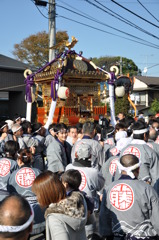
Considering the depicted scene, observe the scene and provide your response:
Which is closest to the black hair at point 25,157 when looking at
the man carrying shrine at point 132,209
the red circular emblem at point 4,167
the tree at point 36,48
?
the red circular emblem at point 4,167

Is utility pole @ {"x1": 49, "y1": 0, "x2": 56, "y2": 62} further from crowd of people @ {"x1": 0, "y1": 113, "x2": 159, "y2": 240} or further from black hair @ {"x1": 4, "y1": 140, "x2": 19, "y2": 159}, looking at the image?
black hair @ {"x1": 4, "y1": 140, "x2": 19, "y2": 159}

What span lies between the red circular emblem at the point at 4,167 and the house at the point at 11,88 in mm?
14292

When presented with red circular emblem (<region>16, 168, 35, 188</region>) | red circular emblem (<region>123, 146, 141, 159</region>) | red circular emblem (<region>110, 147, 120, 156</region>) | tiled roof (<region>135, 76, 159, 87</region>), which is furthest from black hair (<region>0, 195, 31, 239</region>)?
tiled roof (<region>135, 76, 159, 87</region>)

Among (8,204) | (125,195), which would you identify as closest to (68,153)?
(125,195)

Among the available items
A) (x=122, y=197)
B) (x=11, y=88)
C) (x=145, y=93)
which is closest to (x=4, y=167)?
(x=122, y=197)

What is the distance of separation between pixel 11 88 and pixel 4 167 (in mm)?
15590

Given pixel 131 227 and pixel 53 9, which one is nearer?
pixel 131 227

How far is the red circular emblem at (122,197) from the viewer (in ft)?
8.68

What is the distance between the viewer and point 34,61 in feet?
87.7

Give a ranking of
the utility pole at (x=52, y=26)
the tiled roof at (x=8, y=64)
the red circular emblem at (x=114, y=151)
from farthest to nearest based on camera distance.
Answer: the tiled roof at (x=8, y=64) < the utility pole at (x=52, y=26) < the red circular emblem at (x=114, y=151)

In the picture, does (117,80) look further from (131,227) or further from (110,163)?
(131,227)

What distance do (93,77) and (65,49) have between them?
155 cm

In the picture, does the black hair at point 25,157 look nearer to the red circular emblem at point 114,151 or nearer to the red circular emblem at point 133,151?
the red circular emblem at point 133,151

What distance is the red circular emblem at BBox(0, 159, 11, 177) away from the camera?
3.76 m
